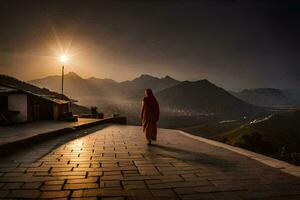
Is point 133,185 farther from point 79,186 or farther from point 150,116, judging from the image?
point 150,116

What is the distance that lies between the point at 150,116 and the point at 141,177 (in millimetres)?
4750

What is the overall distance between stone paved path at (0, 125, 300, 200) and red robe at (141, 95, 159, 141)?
7.43 ft

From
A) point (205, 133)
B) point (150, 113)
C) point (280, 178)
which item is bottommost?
point (205, 133)

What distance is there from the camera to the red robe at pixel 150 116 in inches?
370

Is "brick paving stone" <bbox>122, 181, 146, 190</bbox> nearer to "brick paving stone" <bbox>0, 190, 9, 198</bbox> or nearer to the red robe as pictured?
"brick paving stone" <bbox>0, 190, 9, 198</bbox>

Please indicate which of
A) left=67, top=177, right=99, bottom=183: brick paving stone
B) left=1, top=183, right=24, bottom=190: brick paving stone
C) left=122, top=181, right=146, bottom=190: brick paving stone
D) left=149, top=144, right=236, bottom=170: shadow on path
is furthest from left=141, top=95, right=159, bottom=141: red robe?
→ left=1, top=183, right=24, bottom=190: brick paving stone

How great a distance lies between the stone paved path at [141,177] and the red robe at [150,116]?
2.27 m

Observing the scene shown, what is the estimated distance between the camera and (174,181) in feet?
15.3

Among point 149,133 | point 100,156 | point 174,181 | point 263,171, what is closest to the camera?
point 174,181

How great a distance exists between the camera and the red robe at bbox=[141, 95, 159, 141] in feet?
30.9

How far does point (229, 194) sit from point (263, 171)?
181 cm

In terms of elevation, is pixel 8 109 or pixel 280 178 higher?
pixel 8 109

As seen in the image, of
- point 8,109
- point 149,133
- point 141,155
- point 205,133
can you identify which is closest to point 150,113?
point 149,133

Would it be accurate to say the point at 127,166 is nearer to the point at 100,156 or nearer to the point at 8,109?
the point at 100,156
